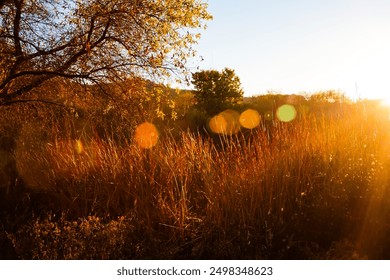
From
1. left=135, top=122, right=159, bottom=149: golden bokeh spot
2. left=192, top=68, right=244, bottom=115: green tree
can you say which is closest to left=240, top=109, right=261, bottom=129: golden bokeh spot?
left=192, top=68, right=244, bottom=115: green tree

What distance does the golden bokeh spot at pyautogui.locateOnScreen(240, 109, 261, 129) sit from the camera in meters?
23.9

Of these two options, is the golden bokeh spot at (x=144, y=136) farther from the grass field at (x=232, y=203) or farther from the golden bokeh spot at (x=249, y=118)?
the golden bokeh spot at (x=249, y=118)

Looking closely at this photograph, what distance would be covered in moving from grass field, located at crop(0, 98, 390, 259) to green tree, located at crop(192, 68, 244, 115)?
16976mm

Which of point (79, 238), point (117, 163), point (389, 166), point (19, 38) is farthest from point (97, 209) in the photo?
point (389, 166)

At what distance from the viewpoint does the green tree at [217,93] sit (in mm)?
26781

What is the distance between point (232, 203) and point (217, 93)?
20.6 meters

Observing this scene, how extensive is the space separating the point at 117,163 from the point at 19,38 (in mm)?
3603

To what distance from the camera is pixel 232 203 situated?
23.6ft

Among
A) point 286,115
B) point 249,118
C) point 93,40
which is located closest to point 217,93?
point 249,118

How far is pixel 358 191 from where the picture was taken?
7.15 meters

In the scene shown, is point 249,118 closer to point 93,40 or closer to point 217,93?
point 217,93

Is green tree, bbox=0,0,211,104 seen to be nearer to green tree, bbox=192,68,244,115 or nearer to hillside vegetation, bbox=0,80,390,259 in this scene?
hillside vegetation, bbox=0,80,390,259

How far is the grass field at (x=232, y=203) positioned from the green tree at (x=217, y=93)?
55.7 ft
